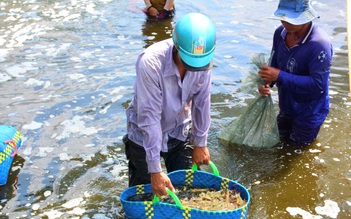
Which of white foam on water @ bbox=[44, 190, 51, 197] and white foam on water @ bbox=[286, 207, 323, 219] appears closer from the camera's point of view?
white foam on water @ bbox=[286, 207, 323, 219]

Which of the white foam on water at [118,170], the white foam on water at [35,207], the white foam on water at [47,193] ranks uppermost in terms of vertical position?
the white foam on water at [35,207]

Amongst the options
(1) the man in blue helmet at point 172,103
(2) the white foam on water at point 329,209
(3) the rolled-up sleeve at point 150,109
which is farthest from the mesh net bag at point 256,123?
(3) the rolled-up sleeve at point 150,109

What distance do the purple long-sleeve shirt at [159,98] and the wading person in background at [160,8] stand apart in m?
6.15

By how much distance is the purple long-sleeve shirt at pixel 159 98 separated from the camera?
2.95m

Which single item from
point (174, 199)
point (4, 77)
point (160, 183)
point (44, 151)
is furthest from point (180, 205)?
point (4, 77)

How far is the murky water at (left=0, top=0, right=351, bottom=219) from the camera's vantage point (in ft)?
13.5

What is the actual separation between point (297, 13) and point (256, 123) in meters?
1.24

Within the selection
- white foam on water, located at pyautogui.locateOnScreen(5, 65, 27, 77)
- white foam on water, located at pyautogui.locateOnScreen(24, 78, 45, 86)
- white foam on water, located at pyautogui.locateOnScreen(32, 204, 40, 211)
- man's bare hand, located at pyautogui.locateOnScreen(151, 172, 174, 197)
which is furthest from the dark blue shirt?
white foam on water, located at pyautogui.locateOnScreen(5, 65, 27, 77)

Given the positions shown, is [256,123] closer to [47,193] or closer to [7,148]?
[47,193]

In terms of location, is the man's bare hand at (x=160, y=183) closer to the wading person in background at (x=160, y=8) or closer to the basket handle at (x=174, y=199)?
the basket handle at (x=174, y=199)

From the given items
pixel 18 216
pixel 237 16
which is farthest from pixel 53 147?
pixel 237 16

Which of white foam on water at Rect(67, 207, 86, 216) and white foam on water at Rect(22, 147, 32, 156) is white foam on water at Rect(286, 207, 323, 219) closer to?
white foam on water at Rect(67, 207, 86, 216)

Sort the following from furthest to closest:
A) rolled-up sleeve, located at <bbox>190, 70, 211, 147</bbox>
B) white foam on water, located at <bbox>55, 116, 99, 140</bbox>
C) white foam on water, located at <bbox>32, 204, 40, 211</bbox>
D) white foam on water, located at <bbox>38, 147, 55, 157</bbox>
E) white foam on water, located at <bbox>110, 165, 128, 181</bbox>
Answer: white foam on water, located at <bbox>55, 116, 99, 140</bbox>, white foam on water, located at <bbox>38, 147, 55, 157</bbox>, white foam on water, located at <bbox>110, 165, 128, 181</bbox>, white foam on water, located at <bbox>32, 204, 40, 211</bbox>, rolled-up sleeve, located at <bbox>190, 70, 211, 147</bbox>

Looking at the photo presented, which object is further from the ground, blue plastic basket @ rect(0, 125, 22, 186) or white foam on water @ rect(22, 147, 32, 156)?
blue plastic basket @ rect(0, 125, 22, 186)
